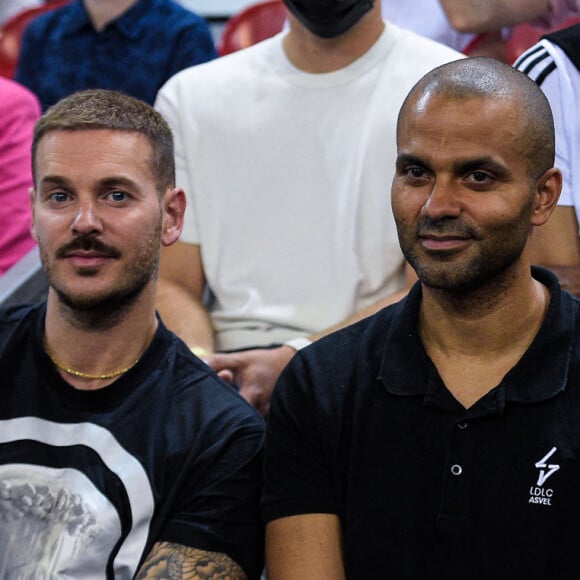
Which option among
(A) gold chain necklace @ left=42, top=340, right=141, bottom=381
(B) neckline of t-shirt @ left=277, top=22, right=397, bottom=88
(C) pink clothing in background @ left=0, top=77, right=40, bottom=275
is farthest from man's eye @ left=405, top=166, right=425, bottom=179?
(C) pink clothing in background @ left=0, top=77, right=40, bottom=275

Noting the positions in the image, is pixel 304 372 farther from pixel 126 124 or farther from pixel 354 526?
pixel 126 124

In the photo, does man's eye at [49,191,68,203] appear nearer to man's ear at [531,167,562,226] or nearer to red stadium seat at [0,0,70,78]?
man's ear at [531,167,562,226]

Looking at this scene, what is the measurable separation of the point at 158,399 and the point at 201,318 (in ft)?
1.67

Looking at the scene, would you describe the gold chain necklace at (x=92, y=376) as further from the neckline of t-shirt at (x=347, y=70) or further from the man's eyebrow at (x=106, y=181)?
the neckline of t-shirt at (x=347, y=70)

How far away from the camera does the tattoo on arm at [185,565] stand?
1.56 m

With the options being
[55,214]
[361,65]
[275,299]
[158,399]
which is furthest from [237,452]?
[361,65]

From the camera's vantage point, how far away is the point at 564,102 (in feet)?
6.48

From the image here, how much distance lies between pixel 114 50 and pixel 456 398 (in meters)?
1.76

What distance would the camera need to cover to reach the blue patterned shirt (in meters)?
2.85

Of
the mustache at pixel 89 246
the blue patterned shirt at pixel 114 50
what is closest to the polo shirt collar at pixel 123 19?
the blue patterned shirt at pixel 114 50

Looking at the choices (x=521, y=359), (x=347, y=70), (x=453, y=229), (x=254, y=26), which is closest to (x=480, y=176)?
(x=453, y=229)

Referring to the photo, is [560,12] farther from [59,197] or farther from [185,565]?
[185,565]

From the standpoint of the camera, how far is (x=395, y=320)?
1.58m

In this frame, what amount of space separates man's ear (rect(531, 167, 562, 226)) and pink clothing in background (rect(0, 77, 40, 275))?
1.32 meters
